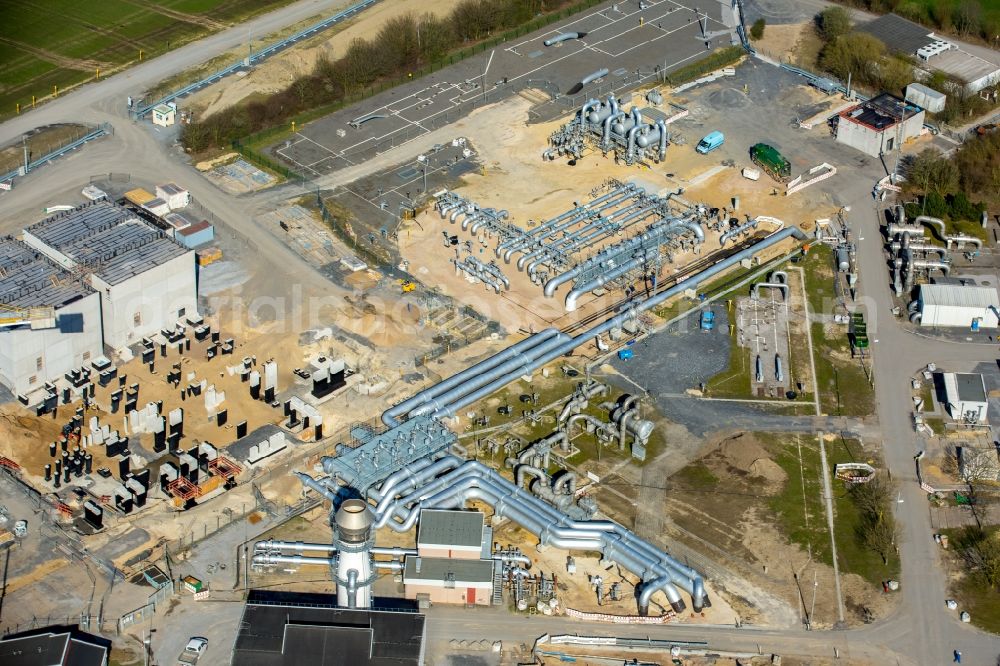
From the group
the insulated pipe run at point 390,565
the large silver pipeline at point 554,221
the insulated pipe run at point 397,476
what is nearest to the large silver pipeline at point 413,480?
the insulated pipe run at point 397,476

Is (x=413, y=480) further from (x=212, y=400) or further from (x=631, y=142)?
(x=631, y=142)

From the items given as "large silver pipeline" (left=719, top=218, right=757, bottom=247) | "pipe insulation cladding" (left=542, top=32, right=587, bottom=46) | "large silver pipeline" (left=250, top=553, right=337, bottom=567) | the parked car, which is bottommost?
the parked car

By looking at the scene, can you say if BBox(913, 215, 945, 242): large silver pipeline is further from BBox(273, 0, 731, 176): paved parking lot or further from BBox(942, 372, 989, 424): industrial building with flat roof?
BBox(273, 0, 731, 176): paved parking lot

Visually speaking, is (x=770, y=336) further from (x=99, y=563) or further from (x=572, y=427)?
(x=99, y=563)

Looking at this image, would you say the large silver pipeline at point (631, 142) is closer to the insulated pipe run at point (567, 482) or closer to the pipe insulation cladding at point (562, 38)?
the pipe insulation cladding at point (562, 38)

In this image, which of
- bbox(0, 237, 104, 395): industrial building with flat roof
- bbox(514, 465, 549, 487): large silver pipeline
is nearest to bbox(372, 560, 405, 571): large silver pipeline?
bbox(514, 465, 549, 487): large silver pipeline

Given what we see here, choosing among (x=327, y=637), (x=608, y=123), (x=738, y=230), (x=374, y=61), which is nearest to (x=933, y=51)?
(x=608, y=123)

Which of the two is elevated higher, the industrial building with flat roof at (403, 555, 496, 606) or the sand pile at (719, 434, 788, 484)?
the sand pile at (719, 434, 788, 484)
